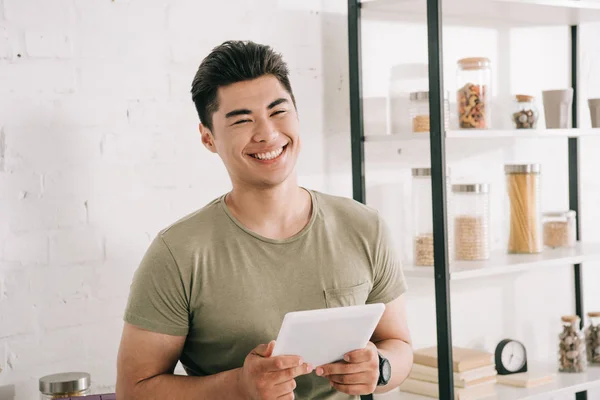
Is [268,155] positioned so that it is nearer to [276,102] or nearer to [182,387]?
[276,102]

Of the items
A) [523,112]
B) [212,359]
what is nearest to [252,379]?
[212,359]

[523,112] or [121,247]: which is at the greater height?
[523,112]

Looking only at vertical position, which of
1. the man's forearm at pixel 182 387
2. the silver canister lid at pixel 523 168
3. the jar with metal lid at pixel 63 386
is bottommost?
the jar with metal lid at pixel 63 386

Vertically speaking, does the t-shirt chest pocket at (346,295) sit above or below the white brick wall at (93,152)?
below

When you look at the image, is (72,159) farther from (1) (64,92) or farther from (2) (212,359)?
(2) (212,359)

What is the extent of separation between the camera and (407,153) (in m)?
2.88

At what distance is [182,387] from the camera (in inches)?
70.9

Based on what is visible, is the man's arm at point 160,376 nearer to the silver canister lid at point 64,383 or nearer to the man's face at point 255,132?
the silver canister lid at point 64,383

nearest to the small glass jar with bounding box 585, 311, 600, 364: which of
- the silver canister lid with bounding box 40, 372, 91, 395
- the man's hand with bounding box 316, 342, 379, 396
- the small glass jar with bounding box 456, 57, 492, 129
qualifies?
the small glass jar with bounding box 456, 57, 492, 129

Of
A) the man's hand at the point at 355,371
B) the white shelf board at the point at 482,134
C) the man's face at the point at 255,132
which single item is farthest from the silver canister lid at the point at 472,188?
the man's hand at the point at 355,371

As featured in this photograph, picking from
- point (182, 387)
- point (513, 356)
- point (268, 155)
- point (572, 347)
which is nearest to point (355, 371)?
point (182, 387)

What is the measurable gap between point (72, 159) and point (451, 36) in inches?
57.2

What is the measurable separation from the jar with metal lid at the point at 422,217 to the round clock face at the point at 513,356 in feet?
1.71

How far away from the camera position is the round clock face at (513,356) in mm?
2850
